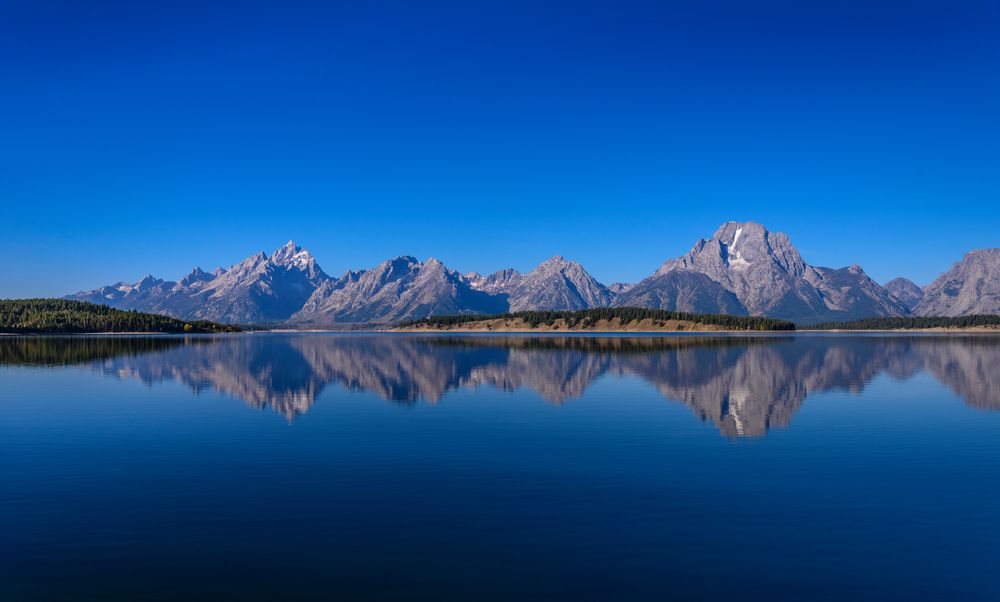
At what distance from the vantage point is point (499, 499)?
30.4 meters

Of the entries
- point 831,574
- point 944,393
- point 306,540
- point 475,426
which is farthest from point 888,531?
point 944,393

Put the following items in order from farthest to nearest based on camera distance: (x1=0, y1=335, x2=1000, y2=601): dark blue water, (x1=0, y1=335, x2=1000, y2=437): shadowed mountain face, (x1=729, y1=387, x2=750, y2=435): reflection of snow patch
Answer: (x1=0, y1=335, x2=1000, y2=437): shadowed mountain face < (x1=729, y1=387, x2=750, y2=435): reflection of snow patch < (x1=0, y1=335, x2=1000, y2=601): dark blue water

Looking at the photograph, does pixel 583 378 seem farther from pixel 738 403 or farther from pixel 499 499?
pixel 499 499

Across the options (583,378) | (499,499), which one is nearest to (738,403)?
(583,378)

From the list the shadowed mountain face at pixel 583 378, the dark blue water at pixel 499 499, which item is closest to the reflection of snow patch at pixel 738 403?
the shadowed mountain face at pixel 583 378

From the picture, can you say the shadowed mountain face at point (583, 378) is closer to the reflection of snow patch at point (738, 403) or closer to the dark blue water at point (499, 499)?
the reflection of snow patch at point (738, 403)

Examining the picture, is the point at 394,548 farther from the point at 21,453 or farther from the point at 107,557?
the point at 21,453

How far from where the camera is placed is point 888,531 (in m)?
26.0

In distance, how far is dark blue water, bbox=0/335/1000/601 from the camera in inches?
837

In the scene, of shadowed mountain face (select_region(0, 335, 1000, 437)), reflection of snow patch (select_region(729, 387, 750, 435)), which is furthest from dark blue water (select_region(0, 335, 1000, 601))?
shadowed mountain face (select_region(0, 335, 1000, 437))

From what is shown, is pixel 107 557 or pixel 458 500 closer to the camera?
pixel 107 557

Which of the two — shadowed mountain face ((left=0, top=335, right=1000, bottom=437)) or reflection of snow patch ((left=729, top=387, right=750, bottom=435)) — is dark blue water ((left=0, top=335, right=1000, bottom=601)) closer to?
reflection of snow patch ((left=729, top=387, right=750, bottom=435))

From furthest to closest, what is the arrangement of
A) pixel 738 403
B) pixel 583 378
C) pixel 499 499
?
pixel 583 378 → pixel 738 403 → pixel 499 499

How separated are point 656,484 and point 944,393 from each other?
58833mm
